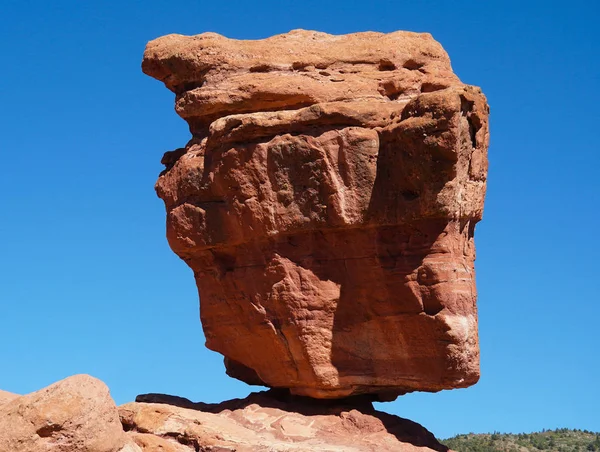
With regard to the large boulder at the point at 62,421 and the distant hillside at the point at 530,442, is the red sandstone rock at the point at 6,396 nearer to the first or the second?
the large boulder at the point at 62,421

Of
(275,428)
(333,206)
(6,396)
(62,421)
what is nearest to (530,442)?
(275,428)

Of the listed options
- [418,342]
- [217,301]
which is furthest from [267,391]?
[418,342]

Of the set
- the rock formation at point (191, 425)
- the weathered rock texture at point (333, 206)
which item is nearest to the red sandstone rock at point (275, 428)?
the rock formation at point (191, 425)

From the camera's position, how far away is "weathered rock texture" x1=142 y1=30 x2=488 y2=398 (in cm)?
2442

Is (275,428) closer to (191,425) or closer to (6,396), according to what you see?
(191,425)

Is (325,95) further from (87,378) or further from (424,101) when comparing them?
(87,378)

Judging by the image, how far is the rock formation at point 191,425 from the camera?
21438 mm

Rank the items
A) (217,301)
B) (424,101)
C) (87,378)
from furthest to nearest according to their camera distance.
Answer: (217,301) → (424,101) → (87,378)

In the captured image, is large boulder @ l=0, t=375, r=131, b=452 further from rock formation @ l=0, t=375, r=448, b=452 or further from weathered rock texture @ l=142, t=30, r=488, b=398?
weathered rock texture @ l=142, t=30, r=488, b=398

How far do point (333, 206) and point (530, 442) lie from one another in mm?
22841

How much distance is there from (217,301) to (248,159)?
11.6ft

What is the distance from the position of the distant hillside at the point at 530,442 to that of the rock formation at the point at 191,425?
17173 millimetres

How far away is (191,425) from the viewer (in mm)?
24531

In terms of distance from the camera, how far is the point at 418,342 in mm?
24812
